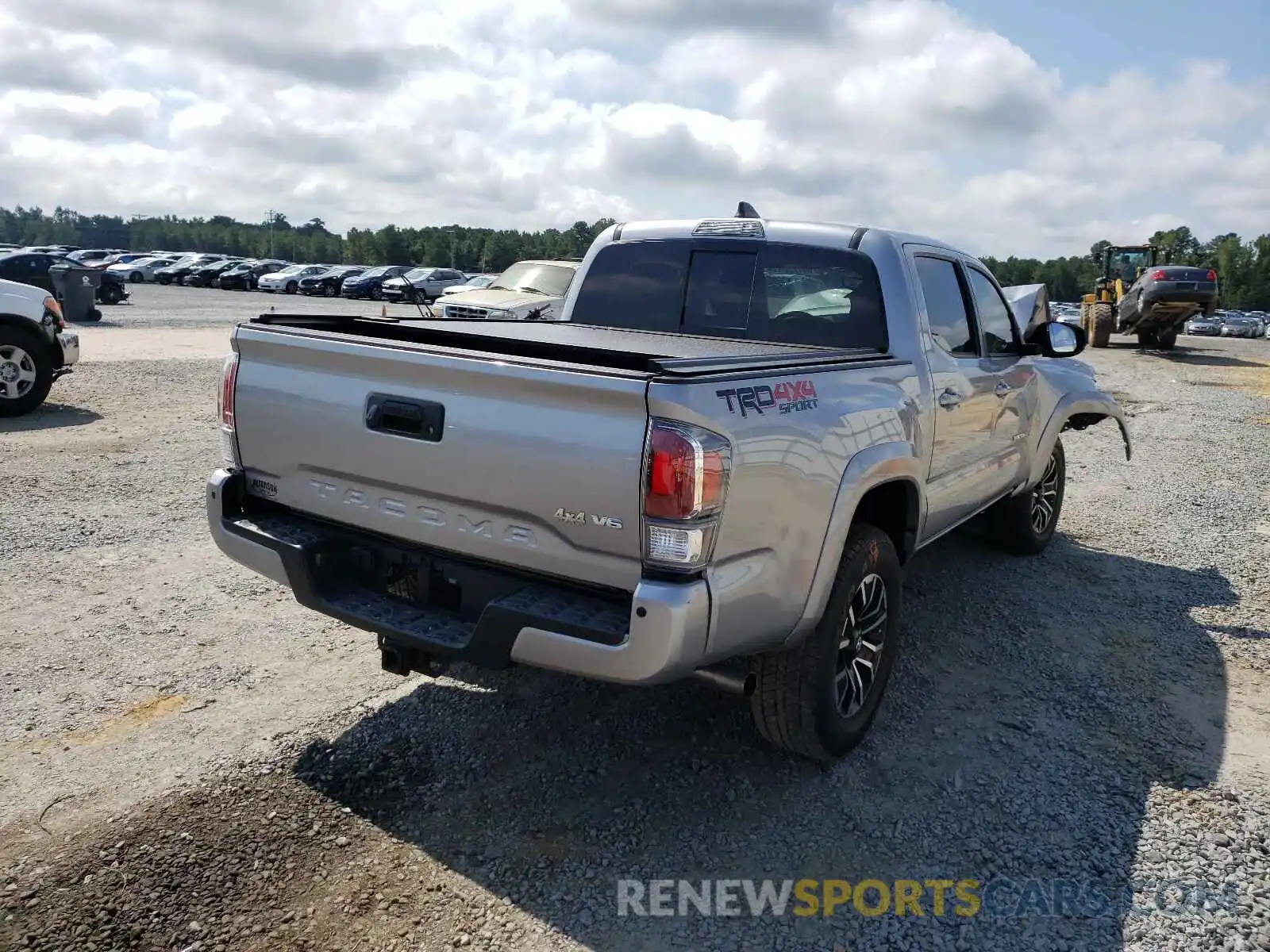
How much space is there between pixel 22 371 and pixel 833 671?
9.52 metres

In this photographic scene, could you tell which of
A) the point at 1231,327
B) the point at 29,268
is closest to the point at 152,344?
the point at 29,268

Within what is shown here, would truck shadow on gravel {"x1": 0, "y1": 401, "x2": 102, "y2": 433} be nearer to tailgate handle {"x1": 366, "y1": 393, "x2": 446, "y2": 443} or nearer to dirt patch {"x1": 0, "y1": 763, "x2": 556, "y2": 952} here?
dirt patch {"x1": 0, "y1": 763, "x2": 556, "y2": 952}

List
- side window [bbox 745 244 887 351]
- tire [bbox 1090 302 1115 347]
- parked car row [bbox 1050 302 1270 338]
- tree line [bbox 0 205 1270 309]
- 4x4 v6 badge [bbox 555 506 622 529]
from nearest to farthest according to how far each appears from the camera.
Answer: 4x4 v6 badge [bbox 555 506 622 529]
side window [bbox 745 244 887 351]
tire [bbox 1090 302 1115 347]
parked car row [bbox 1050 302 1270 338]
tree line [bbox 0 205 1270 309]

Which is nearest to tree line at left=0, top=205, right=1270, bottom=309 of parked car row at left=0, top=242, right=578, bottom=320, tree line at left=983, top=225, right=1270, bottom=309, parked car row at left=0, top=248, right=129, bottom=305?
tree line at left=983, top=225, right=1270, bottom=309

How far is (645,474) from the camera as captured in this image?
8.85ft

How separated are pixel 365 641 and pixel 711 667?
214 cm

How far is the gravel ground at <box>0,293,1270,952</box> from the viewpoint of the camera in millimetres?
2818

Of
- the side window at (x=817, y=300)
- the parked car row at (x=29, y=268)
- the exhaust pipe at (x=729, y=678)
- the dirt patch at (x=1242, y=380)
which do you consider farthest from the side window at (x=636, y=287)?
the parked car row at (x=29, y=268)

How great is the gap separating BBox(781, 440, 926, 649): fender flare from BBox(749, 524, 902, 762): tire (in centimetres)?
9

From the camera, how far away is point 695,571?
109 inches

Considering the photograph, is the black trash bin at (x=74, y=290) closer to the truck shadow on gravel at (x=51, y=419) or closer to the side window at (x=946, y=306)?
the truck shadow on gravel at (x=51, y=419)

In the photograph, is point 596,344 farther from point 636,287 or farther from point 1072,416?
point 1072,416

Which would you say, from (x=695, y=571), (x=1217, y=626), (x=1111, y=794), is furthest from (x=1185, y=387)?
(x=695, y=571)

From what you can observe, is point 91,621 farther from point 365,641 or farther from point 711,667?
point 711,667
